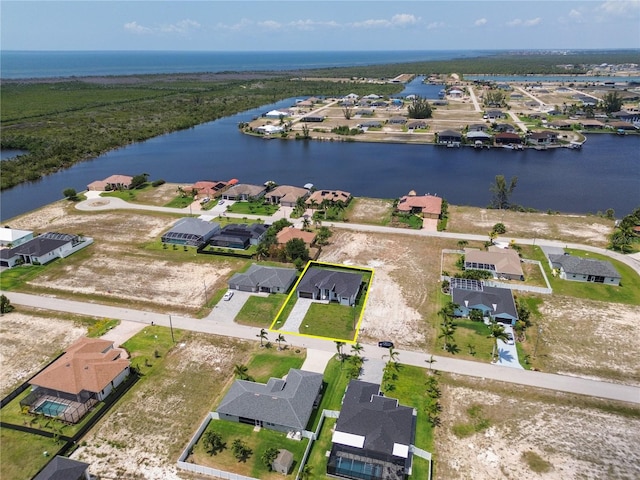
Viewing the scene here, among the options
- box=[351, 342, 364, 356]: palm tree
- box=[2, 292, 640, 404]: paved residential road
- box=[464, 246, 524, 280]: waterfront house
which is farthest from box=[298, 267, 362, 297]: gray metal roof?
box=[464, 246, 524, 280]: waterfront house

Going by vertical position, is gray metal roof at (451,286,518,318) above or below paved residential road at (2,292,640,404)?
above

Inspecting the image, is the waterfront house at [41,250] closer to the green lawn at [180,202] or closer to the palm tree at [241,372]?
the green lawn at [180,202]

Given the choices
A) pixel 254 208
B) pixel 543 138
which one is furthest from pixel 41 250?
pixel 543 138

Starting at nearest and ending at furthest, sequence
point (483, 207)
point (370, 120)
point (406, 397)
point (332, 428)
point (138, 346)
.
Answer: point (332, 428)
point (406, 397)
point (138, 346)
point (483, 207)
point (370, 120)

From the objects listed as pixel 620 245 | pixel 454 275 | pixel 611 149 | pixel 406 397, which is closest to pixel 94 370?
pixel 406 397

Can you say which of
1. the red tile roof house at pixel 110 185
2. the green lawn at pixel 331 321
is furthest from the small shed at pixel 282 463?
the red tile roof house at pixel 110 185

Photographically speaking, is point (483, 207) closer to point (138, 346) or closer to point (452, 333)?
point (452, 333)

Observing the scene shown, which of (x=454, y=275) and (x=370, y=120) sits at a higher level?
(x=370, y=120)

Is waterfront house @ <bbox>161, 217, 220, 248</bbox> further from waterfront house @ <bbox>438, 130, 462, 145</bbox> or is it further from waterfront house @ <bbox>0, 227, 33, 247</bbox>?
waterfront house @ <bbox>438, 130, 462, 145</bbox>
